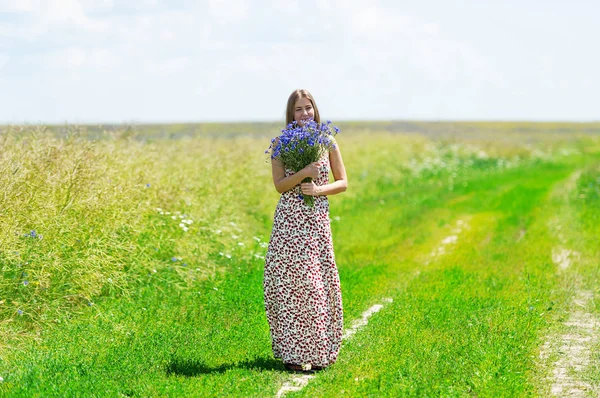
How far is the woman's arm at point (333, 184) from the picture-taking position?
Result: 25.4 feet

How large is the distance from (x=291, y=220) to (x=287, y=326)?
953mm

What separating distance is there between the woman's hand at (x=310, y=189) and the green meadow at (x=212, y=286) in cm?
158

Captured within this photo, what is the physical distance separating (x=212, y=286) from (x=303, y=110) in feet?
12.5

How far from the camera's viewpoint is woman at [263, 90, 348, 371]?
7.71 metres

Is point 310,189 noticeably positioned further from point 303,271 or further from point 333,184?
point 303,271

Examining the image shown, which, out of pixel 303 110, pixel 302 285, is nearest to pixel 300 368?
pixel 302 285

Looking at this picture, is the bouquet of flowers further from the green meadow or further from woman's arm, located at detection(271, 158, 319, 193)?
the green meadow

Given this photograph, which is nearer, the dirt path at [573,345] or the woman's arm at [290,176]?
the dirt path at [573,345]

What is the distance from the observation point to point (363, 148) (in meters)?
30.3

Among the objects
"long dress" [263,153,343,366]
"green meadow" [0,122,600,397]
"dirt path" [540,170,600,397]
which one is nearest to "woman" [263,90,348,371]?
"long dress" [263,153,343,366]

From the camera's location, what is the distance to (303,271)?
7.72 meters

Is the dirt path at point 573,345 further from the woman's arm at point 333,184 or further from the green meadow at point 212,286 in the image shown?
the woman's arm at point 333,184

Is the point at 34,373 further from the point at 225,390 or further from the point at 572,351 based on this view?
the point at 572,351

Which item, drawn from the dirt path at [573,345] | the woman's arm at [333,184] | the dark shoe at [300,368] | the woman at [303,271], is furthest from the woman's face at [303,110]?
the dirt path at [573,345]
